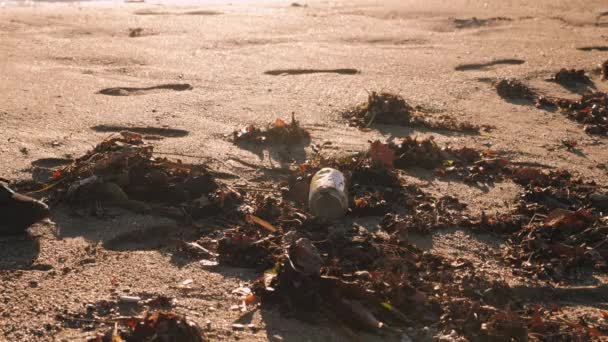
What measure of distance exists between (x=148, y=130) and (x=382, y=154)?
1575mm

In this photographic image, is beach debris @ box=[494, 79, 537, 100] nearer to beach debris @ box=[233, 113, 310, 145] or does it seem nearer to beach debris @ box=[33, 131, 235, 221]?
beach debris @ box=[233, 113, 310, 145]

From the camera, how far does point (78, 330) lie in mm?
2803

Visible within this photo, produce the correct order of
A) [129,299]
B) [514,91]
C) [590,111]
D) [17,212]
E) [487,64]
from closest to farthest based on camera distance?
[129,299] < [17,212] < [590,111] < [514,91] < [487,64]

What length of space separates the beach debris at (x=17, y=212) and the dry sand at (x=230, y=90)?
0.28 feet

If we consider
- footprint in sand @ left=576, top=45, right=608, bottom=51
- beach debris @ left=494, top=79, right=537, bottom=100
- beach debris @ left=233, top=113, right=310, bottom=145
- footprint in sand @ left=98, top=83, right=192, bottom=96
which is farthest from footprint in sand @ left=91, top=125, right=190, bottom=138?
footprint in sand @ left=576, top=45, right=608, bottom=51

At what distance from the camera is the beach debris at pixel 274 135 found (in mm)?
4879

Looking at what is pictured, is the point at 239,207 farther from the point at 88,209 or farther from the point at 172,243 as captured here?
the point at 88,209

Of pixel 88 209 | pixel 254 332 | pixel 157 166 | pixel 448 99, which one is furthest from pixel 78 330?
pixel 448 99

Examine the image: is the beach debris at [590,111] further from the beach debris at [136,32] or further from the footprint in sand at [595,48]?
the beach debris at [136,32]

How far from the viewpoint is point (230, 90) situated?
5871 millimetres

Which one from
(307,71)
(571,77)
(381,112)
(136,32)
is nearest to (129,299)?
(381,112)

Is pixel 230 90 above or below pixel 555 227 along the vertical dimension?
above

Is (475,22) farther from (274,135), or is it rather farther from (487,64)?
(274,135)

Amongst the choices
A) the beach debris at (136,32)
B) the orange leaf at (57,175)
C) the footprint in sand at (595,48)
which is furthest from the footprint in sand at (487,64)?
the orange leaf at (57,175)
